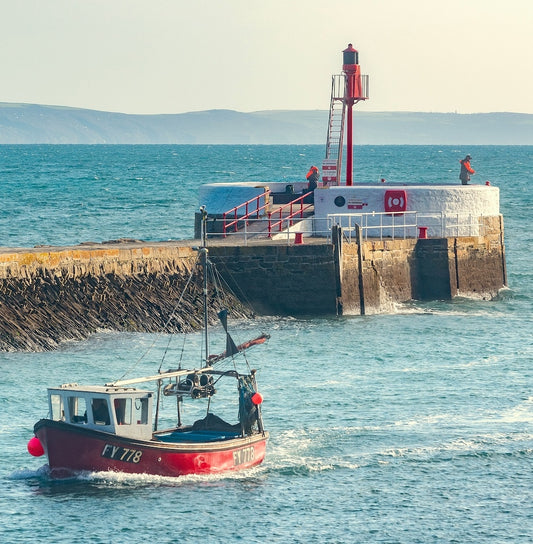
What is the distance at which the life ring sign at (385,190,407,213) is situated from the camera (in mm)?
42250

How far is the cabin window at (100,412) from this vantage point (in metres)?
22.7

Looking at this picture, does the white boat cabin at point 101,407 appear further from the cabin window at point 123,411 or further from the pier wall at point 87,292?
the pier wall at point 87,292

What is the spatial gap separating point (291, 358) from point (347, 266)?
6.50m

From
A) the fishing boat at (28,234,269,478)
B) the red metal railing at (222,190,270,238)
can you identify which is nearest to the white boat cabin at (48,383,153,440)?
the fishing boat at (28,234,269,478)

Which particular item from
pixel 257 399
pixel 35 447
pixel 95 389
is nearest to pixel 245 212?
pixel 257 399

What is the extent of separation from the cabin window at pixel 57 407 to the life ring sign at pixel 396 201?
69.9ft

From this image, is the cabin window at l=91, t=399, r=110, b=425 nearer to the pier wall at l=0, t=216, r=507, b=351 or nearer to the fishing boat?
the fishing boat

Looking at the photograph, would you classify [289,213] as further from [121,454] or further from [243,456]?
[121,454]


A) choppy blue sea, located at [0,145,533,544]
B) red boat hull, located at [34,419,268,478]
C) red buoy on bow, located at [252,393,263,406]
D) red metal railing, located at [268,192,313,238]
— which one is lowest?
choppy blue sea, located at [0,145,533,544]

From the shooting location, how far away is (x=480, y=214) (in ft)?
143

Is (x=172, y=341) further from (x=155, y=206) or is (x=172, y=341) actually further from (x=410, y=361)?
(x=155, y=206)

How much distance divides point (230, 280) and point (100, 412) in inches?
615

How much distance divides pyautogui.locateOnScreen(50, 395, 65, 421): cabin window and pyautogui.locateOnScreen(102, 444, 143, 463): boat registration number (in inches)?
39.6

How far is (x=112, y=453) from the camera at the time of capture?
22.6m
